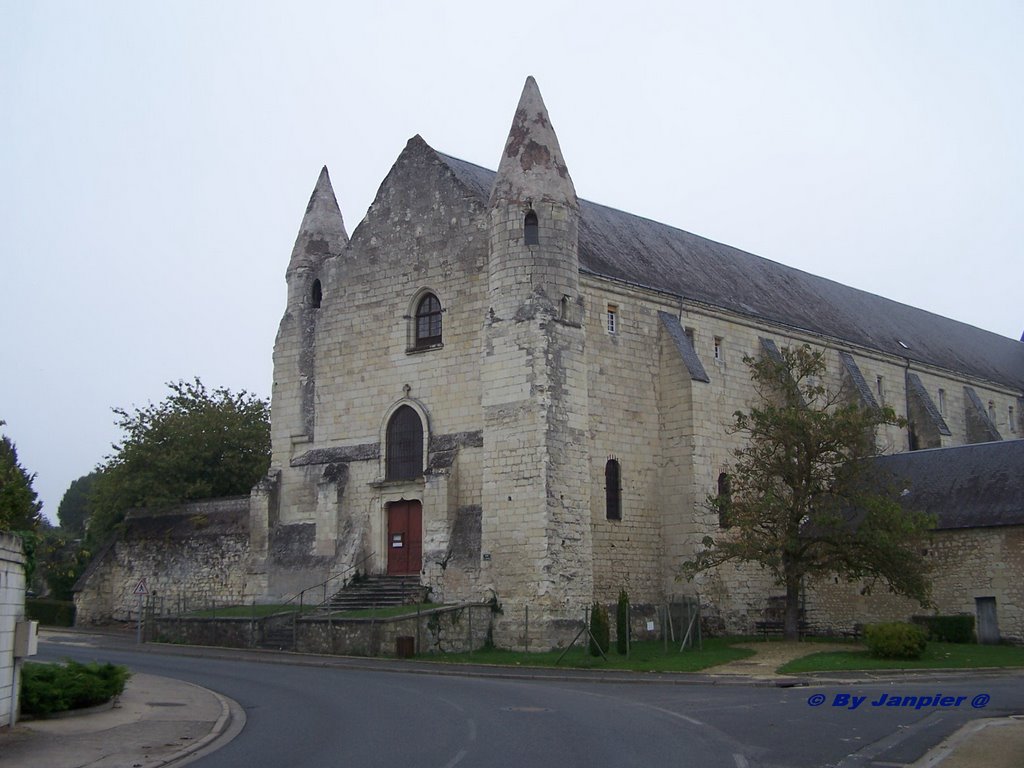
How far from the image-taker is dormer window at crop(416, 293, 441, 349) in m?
34.4

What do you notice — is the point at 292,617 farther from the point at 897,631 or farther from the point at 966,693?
the point at 966,693

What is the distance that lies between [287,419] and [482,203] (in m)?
9.67

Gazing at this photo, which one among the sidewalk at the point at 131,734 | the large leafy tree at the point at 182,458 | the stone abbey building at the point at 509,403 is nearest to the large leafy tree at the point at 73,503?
the large leafy tree at the point at 182,458

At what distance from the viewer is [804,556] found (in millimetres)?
30703

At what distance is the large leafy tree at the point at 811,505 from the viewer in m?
29.0

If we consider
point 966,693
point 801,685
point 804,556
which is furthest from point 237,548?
point 966,693

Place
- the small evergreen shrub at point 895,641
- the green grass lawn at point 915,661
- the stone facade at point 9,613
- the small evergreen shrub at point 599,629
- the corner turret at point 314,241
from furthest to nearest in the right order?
the corner turret at point 314,241, the small evergreen shrub at point 599,629, the small evergreen shrub at point 895,641, the green grass lawn at point 915,661, the stone facade at point 9,613

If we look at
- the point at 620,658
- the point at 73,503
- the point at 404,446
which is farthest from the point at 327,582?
the point at 73,503

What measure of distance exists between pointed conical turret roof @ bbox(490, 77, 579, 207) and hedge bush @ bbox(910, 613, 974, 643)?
15.7 metres

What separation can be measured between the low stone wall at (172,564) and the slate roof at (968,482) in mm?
20512

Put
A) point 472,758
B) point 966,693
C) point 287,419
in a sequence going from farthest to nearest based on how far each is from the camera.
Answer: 1. point 287,419
2. point 966,693
3. point 472,758

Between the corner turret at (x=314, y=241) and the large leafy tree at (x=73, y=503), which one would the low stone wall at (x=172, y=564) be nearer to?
the corner turret at (x=314, y=241)

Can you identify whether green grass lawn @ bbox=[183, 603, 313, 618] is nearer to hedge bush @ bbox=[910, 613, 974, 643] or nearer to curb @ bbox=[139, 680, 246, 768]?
curb @ bbox=[139, 680, 246, 768]

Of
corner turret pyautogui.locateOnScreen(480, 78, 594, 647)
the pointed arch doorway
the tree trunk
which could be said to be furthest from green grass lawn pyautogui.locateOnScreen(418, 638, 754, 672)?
the pointed arch doorway
